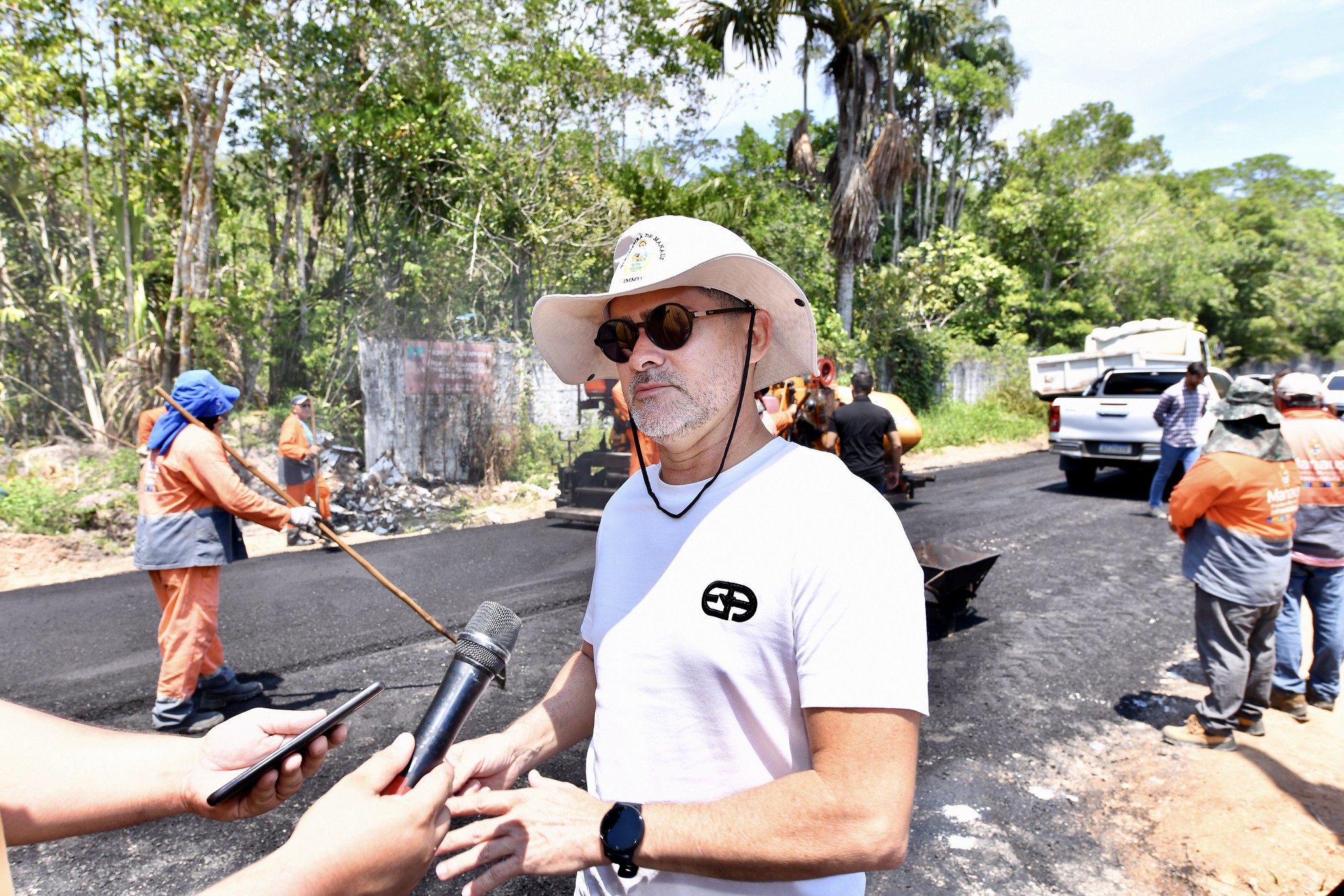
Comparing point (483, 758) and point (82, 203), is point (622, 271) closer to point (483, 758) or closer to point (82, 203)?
point (483, 758)

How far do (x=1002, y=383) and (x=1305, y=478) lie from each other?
21.4 meters

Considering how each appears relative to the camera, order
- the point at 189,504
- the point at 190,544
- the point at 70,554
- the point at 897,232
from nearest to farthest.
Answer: the point at 190,544, the point at 189,504, the point at 70,554, the point at 897,232

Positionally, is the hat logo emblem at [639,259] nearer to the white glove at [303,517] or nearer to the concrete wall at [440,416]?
the white glove at [303,517]

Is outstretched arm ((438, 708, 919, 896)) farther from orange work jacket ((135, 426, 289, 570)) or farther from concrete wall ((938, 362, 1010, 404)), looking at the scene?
concrete wall ((938, 362, 1010, 404))

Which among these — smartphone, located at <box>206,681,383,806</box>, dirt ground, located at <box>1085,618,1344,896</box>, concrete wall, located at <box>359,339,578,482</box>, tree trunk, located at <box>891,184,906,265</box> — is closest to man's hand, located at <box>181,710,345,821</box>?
smartphone, located at <box>206,681,383,806</box>

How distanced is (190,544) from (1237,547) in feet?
19.3

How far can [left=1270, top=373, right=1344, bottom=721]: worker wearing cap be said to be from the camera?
14.7ft

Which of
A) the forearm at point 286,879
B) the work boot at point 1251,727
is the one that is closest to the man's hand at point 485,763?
the forearm at point 286,879

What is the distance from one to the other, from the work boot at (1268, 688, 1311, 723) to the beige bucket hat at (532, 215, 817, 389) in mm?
4533

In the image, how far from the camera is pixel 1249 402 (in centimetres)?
416

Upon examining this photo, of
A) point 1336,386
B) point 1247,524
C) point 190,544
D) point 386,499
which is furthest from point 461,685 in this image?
point 1336,386

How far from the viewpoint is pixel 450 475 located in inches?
502

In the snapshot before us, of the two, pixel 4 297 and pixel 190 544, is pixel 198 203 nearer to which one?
pixel 4 297

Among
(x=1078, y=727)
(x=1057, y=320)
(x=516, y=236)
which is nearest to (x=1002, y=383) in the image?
(x=1057, y=320)
